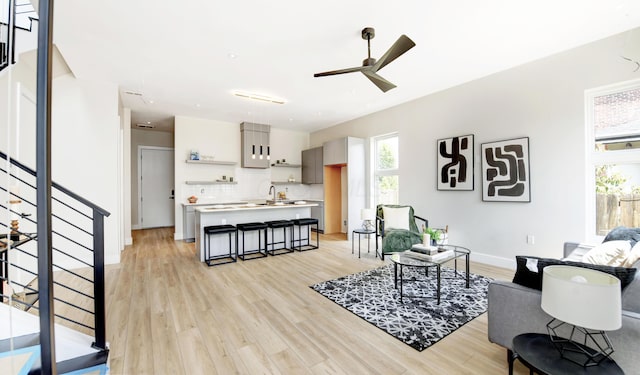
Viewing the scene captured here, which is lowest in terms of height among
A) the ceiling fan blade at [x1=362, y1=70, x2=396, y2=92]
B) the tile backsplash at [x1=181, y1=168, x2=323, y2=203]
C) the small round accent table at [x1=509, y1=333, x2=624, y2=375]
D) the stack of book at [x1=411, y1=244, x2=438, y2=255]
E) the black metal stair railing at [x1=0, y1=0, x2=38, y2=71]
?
the small round accent table at [x1=509, y1=333, x2=624, y2=375]

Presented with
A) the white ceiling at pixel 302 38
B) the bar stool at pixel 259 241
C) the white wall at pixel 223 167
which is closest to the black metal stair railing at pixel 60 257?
the white ceiling at pixel 302 38

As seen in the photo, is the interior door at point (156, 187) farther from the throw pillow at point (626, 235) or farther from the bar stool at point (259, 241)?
the throw pillow at point (626, 235)

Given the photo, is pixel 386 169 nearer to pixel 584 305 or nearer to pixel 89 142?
pixel 584 305

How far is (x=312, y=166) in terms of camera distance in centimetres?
745

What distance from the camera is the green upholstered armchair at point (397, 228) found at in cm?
411

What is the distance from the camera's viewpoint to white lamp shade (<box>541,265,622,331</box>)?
1.18 metres

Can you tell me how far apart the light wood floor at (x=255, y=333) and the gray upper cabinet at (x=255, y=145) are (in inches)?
141

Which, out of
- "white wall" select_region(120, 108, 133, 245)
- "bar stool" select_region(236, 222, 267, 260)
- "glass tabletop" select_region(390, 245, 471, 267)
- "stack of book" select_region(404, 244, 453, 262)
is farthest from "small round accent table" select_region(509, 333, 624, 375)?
"white wall" select_region(120, 108, 133, 245)

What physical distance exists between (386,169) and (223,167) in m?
4.04

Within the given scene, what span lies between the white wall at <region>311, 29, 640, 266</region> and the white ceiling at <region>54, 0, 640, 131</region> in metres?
0.24

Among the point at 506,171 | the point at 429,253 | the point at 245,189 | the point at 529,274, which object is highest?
the point at 506,171

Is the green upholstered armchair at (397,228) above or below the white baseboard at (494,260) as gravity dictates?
above

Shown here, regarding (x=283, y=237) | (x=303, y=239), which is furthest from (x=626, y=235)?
(x=283, y=237)

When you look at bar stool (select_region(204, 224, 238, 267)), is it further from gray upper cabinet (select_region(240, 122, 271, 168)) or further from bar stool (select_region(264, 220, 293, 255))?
gray upper cabinet (select_region(240, 122, 271, 168))
